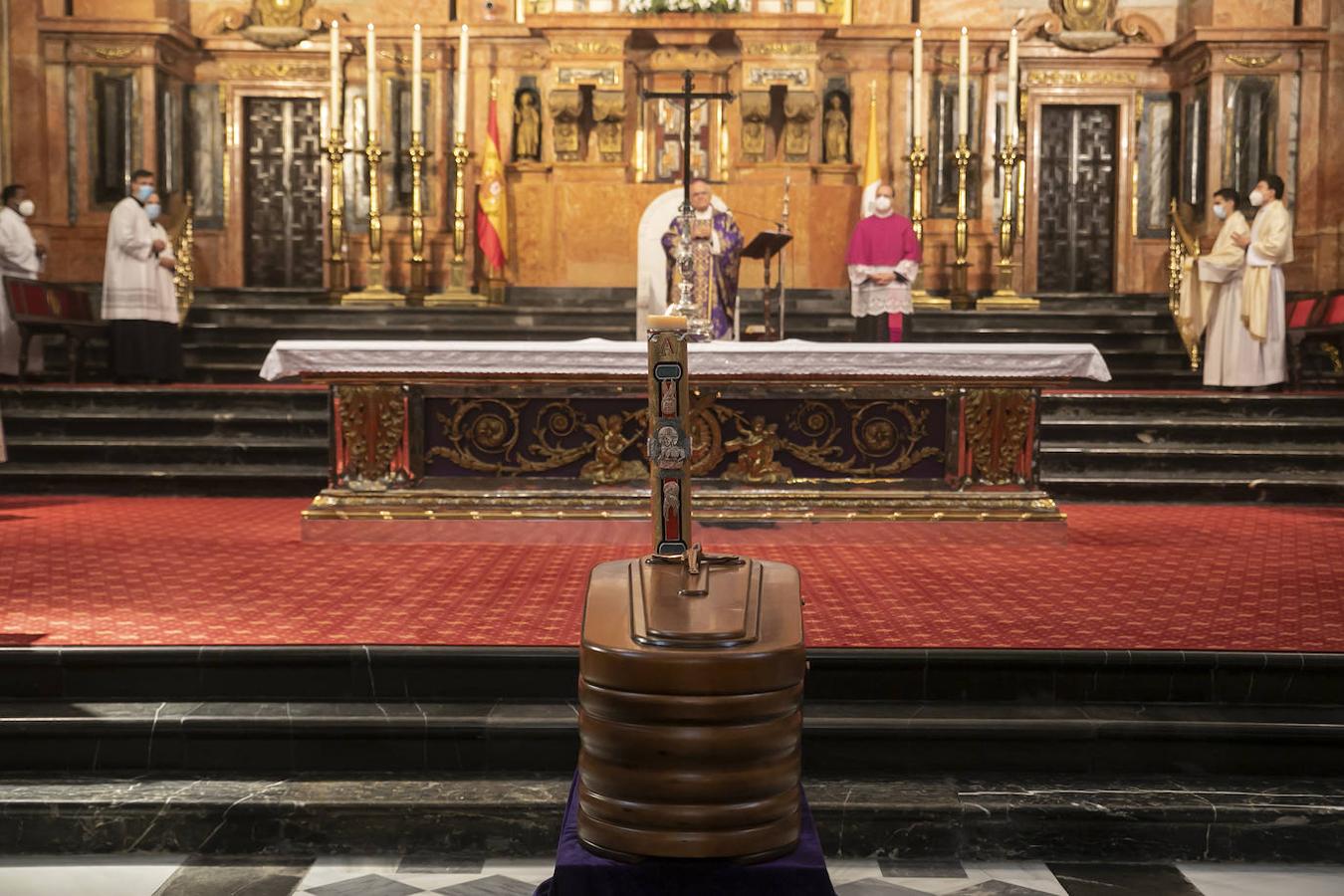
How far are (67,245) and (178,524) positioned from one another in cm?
790

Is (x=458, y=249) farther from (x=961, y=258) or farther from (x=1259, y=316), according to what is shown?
(x=1259, y=316)

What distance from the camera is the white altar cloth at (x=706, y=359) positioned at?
7371 mm

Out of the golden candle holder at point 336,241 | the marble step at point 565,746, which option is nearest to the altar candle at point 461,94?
the golden candle holder at point 336,241

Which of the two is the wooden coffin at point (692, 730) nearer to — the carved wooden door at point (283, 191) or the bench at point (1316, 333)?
the bench at point (1316, 333)

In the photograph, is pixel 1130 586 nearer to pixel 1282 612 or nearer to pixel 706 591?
pixel 1282 612

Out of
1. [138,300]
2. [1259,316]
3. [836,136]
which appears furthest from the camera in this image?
[836,136]

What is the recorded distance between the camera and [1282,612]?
525 centimetres

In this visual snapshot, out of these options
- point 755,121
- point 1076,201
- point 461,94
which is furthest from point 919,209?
point 461,94

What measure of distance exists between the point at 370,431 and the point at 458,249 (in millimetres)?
6706

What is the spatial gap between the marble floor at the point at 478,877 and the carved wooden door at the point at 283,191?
39.7 ft

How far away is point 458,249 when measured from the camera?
13906 millimetres

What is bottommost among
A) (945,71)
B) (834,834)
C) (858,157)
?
(834,834)

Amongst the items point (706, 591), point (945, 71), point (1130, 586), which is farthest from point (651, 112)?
point (706, 591)

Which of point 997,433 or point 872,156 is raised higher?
point 872,156
